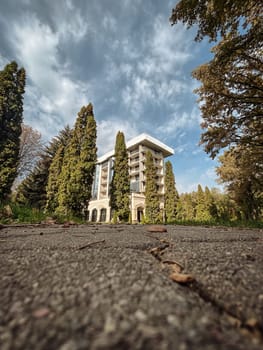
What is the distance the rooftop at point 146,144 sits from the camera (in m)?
28.8

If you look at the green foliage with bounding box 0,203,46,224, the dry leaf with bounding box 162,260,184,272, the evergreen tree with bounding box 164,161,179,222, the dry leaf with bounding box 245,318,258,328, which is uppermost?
the evergreen tree with bounding box 164,161,179,222

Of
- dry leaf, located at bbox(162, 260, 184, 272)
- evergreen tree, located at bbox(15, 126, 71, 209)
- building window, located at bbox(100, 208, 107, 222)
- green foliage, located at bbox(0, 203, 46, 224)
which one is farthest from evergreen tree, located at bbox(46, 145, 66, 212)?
dry leaf, located at bbox(162, 260, 184, 272)

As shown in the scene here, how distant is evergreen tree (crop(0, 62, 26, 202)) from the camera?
1081 cm

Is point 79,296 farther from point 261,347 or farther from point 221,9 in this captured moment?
point 221,9

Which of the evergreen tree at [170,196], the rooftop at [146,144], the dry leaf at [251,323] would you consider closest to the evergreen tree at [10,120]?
the dry leaf at [251,323]

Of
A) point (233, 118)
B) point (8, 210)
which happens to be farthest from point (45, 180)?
point (233, 118)

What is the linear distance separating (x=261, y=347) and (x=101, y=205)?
23603 mm

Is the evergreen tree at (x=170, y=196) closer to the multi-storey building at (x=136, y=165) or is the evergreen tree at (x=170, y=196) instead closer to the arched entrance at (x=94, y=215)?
the multi-storey building at (x=136, y=165)

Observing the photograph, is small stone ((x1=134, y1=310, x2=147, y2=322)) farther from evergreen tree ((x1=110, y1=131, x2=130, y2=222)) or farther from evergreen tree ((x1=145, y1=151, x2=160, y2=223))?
evergreen tree ((x1=145, y1=151, x2=160, y2=223))

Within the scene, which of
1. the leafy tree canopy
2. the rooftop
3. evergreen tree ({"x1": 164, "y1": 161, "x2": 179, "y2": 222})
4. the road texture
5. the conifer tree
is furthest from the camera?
the rooftop

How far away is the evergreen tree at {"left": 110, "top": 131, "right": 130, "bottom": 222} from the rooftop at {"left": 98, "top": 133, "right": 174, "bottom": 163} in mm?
13719

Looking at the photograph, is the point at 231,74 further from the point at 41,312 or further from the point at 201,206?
the point at 201,206

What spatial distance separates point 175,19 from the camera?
3.81m

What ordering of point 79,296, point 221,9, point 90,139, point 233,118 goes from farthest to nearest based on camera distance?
point 90,139, point 233,118, point 221,9, point 79,296
